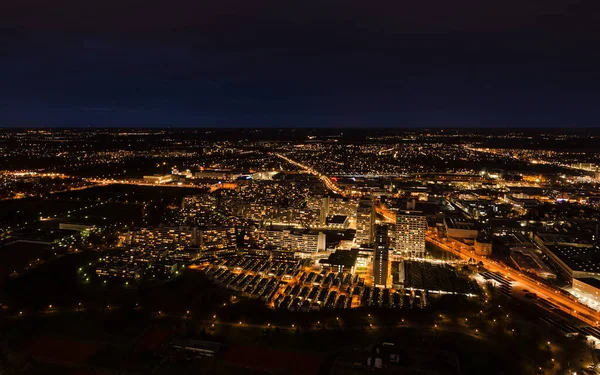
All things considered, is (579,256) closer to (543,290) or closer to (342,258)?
(543,290)

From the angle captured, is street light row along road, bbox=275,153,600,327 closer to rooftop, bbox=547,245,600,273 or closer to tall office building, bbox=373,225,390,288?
rooftop, bbox=547,245,600,273

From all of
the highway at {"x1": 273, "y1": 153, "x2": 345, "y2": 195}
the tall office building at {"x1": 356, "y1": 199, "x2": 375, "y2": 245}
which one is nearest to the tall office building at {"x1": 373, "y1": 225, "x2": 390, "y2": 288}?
the tall office building at {"x1": 356, "y1": 199, "x2": 375, "y2": 245}

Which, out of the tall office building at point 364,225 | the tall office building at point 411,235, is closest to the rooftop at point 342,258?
the tall office building at point 364,225

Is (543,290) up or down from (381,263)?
down

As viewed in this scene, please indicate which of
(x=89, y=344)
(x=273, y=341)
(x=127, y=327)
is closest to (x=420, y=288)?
(x=273, y=341)

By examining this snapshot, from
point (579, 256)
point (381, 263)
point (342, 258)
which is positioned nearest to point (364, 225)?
point (342, 258)
